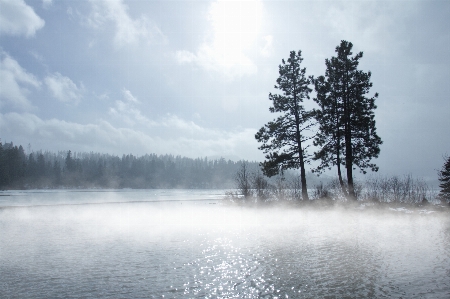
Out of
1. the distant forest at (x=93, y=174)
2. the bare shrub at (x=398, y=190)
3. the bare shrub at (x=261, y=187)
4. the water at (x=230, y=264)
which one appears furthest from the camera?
the distant forest at (x=93, y=174)

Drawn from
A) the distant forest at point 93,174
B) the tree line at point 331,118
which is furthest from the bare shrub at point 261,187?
the distant forest at point 93,174

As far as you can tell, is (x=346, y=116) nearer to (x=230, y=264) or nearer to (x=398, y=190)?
(x=398, y=190)

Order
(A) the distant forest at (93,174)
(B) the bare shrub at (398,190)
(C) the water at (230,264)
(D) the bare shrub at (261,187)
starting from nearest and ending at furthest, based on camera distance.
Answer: (C) the water at (230,264) < (B) the bare shrub at (398,190) < (D) the bare shrub at (261,187) < (A) the distant forest at (93,174)

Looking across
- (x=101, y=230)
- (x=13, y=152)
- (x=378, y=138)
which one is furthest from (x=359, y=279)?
(x=13, y=152)

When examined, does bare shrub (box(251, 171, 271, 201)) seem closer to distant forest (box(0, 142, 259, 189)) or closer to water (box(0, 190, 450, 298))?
water (box(0, 190, 450, 298))

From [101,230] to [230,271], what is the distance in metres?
12.1

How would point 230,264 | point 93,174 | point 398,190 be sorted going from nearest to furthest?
point 230,264 < point 398,190 < point 93,174

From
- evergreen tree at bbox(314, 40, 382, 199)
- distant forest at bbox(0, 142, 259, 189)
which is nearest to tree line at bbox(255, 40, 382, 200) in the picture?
evergreen tree at bbox(314, 40, 382, 199)

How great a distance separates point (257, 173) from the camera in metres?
40.3

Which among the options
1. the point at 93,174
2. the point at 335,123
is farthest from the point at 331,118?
the point at 93,174

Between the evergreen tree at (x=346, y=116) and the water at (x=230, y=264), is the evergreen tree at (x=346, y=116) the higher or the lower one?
the higher one

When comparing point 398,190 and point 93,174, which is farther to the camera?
point 93,174

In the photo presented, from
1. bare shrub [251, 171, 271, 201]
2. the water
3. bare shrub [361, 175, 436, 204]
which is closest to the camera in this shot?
the water

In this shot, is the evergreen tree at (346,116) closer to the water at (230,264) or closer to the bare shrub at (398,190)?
the bare shrub at (398,190)
